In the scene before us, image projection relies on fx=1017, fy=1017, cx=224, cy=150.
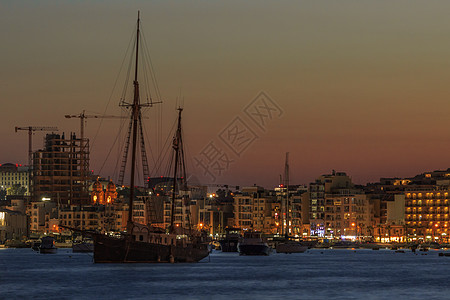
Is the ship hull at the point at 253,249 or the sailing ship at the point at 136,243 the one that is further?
the ship hull at the point at 253,249

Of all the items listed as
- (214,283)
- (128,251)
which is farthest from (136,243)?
(214,283)

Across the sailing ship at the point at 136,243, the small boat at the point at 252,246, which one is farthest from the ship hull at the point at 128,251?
the small boat at the point at 252,246

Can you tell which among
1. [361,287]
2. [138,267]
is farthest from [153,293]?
[138,267]

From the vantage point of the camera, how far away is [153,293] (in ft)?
287

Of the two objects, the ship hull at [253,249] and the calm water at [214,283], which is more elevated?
the ship hull at [253,249]

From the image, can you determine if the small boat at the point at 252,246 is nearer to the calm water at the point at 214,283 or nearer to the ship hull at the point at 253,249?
the ship hull at the point at 253,249

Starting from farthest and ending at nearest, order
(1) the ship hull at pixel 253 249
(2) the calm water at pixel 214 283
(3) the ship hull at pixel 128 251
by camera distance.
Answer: (1) the ship hull at pixel 253 249, (3) the ship hull at pixel 128 251, (2) the calm water at pixel 214 283

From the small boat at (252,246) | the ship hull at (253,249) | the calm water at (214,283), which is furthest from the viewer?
the ship hull at (253,249)

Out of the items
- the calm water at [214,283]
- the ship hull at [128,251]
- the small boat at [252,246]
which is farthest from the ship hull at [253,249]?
the ship hull at [128,251]

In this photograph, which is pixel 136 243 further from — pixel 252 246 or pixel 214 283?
pixel 252 246

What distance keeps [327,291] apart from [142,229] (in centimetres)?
3103

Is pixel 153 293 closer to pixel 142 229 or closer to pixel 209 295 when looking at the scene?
pixel 209 295

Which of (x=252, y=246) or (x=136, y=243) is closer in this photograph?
(x=136, y=243)

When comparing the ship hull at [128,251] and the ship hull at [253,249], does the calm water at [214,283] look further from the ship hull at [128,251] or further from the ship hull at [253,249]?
the ship hull at [253,249]
